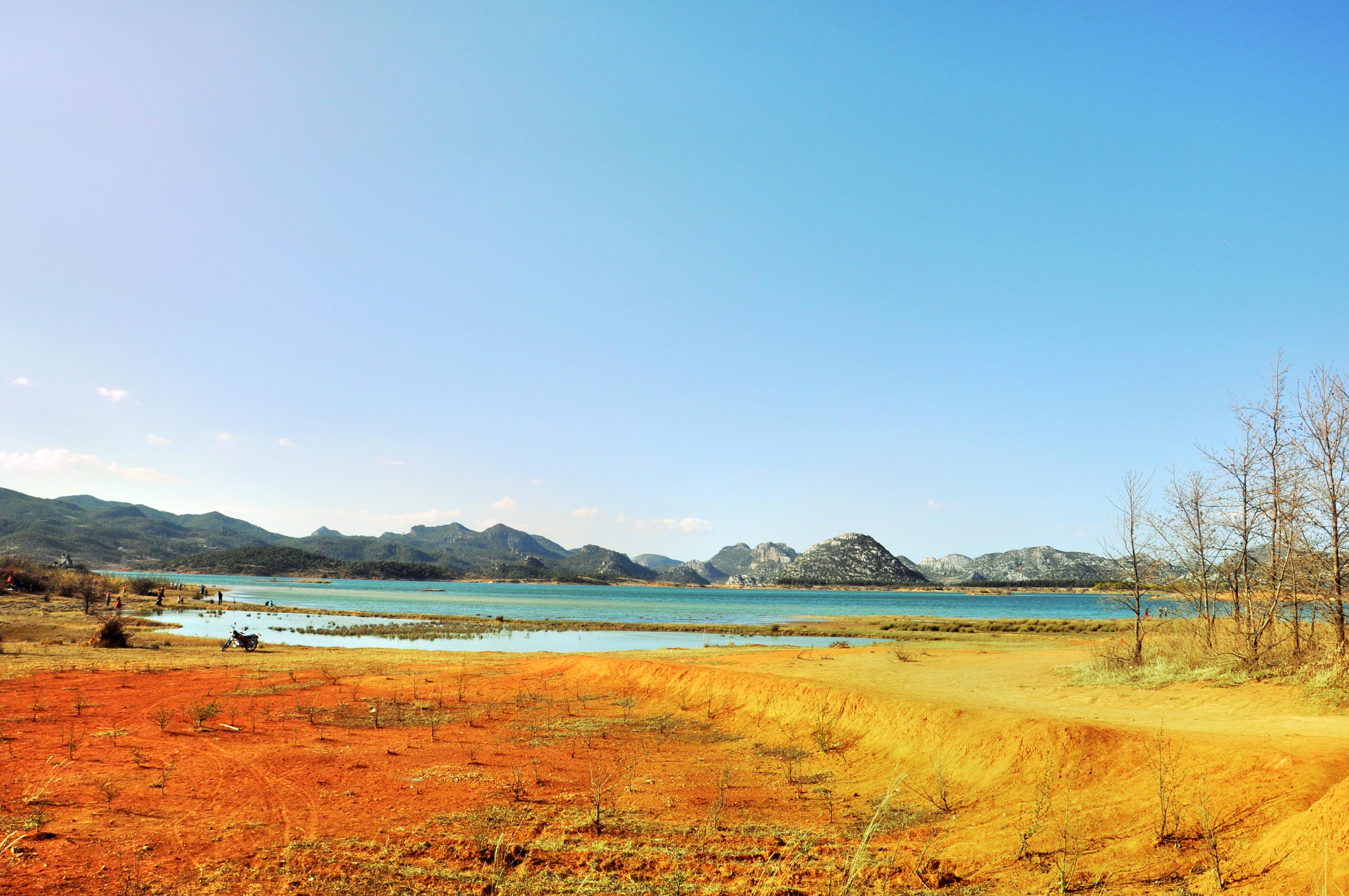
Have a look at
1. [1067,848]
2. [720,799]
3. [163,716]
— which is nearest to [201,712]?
[163,716]

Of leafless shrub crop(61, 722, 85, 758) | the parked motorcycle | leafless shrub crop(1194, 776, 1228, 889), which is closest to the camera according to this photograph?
leafless shrub crop(1194, 776, 1228, 889)

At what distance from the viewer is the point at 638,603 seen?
111500mm

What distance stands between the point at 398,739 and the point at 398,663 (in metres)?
15.2

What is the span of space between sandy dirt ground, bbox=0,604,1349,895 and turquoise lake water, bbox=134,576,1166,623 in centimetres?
1540

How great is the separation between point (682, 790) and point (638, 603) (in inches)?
3989

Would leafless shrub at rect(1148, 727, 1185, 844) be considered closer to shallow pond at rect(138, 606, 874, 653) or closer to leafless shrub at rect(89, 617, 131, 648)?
shallow pond at rect(138, 606, 874, 653)

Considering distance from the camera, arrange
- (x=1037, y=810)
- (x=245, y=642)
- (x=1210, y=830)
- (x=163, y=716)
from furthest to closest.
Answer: (x=245, y=642) < (x=163, y=716) < (x=1037, y=810) < (x=1210, y=830)

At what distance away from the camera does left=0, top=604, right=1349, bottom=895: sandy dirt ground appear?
26.2 feet

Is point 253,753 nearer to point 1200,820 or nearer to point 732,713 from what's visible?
point 732,713

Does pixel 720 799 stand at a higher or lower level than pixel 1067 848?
lower

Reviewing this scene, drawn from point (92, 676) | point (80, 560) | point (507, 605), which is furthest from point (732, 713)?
point (80, 560)

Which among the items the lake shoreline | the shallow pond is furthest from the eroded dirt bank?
the lake shoreline

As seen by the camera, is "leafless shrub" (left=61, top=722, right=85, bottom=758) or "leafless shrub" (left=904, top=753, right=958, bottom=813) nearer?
"leafless shrub" (left=904, top=753, right=958, bottom=813)

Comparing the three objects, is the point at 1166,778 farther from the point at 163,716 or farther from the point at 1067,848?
the point at 163,716
